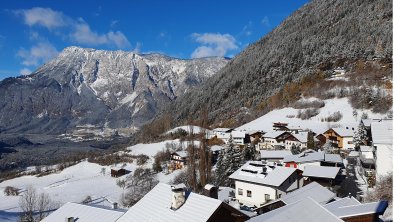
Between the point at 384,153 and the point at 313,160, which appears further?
the point at 313,160

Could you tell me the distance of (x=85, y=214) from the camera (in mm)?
25906

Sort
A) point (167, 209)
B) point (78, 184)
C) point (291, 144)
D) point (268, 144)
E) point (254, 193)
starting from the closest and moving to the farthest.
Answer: point (167, 209), point (254, 193), point (291, 144), point (78, 184), point (268, 144)

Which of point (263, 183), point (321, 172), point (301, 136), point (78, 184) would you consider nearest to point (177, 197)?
point (263, 183)

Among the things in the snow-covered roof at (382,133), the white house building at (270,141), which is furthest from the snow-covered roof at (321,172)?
the white house building at (270,141)

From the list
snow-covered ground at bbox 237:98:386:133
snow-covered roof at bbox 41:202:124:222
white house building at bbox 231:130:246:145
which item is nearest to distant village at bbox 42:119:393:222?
snow-covered roof at bbox 41:202:124:222

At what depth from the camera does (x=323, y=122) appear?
9694 cm

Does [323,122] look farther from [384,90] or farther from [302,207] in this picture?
[302,207]

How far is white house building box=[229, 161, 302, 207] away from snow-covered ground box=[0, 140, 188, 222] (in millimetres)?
22120

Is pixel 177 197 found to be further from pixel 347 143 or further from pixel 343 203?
pixel 347 143

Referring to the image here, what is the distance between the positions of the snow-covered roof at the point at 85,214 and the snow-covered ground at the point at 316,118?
2638 inches

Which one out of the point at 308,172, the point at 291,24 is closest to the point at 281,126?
the point at 308,172

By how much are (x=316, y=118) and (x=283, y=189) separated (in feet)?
213

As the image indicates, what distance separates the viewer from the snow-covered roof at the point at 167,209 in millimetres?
20125

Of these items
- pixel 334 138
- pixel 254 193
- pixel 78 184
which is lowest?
pixel 78 184
